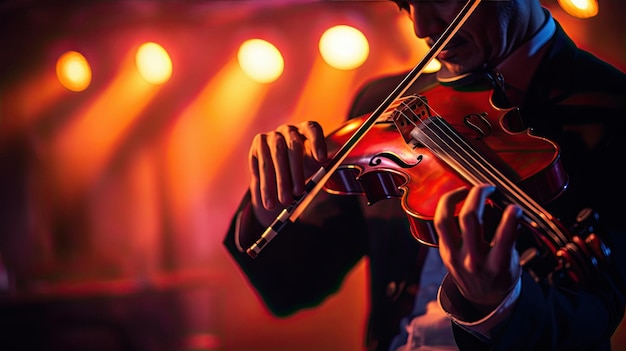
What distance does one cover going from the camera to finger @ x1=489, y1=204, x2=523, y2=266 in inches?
51.4

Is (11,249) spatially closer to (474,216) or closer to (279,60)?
(279,60)

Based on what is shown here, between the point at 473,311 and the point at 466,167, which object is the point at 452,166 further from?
the point at 473,311

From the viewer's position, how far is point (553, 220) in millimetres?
1360

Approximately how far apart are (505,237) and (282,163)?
0.63m

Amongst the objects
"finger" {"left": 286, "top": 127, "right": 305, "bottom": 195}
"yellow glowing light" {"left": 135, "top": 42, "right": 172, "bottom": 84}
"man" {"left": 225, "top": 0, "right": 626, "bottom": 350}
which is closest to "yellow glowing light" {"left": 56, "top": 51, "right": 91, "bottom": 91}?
"yellow glowing light" {"left": 135, "top": 42, "right": 172, "bottom": 84}

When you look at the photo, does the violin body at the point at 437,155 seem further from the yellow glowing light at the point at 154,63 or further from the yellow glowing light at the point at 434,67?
the yellow glowing light at the point at 154,63

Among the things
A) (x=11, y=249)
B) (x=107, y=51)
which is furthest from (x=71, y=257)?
(x=107, y=51)

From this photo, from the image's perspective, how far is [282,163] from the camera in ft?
5.38

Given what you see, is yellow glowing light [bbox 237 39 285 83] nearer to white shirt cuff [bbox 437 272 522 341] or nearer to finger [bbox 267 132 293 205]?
finger [bbox 267 132 293 205]

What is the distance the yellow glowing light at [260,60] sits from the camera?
1.97m

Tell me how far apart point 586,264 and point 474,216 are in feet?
1.02

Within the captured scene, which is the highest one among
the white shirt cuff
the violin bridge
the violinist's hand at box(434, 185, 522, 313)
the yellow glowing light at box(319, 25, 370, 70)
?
the yellow glowing light at box(319, 25, 370, 70)

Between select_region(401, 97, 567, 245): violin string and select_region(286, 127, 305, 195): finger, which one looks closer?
select_region(401, 97, 567, 245): violin string

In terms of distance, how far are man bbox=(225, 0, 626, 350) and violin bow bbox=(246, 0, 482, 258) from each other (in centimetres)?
4
